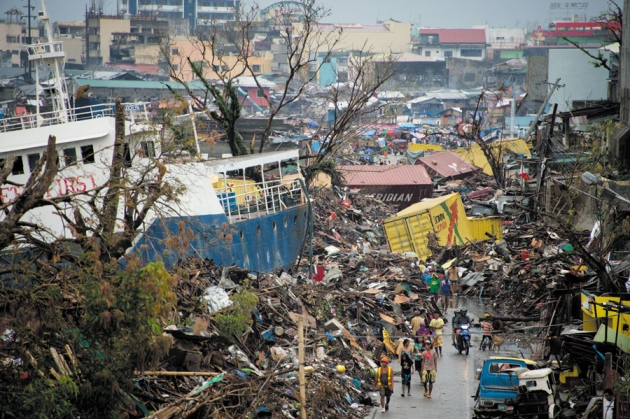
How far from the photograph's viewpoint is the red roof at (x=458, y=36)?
15800 cm

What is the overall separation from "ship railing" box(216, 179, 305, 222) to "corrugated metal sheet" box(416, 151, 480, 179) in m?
19.3

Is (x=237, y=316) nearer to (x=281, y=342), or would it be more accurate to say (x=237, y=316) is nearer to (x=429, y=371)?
(x=281, y=342)

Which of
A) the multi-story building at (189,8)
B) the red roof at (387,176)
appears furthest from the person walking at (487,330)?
the multi-story building at (189,8)

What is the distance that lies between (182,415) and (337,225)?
2317cm

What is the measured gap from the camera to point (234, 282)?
20.5m

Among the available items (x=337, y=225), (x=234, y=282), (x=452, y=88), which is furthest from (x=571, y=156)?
(x=452, y=88)

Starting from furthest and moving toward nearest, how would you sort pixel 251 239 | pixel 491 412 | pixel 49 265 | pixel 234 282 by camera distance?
1. pixel 251 239
2. pixel 234 282
3. pixel 491 412
4. pixel 49 265

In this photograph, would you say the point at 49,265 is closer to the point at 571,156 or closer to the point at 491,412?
the point at 491,412

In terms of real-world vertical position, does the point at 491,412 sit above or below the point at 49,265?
below

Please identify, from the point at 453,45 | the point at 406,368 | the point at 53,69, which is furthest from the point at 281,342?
the point at 453,45

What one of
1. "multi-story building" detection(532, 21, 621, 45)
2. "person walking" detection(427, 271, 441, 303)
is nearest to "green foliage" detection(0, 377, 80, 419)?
"person walking" detection(427, 271, 441, 303)

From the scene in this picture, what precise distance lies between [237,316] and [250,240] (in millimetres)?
9428

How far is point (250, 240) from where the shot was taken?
25531mm

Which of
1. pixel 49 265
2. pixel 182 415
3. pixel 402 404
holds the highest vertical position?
pixel 49 265
